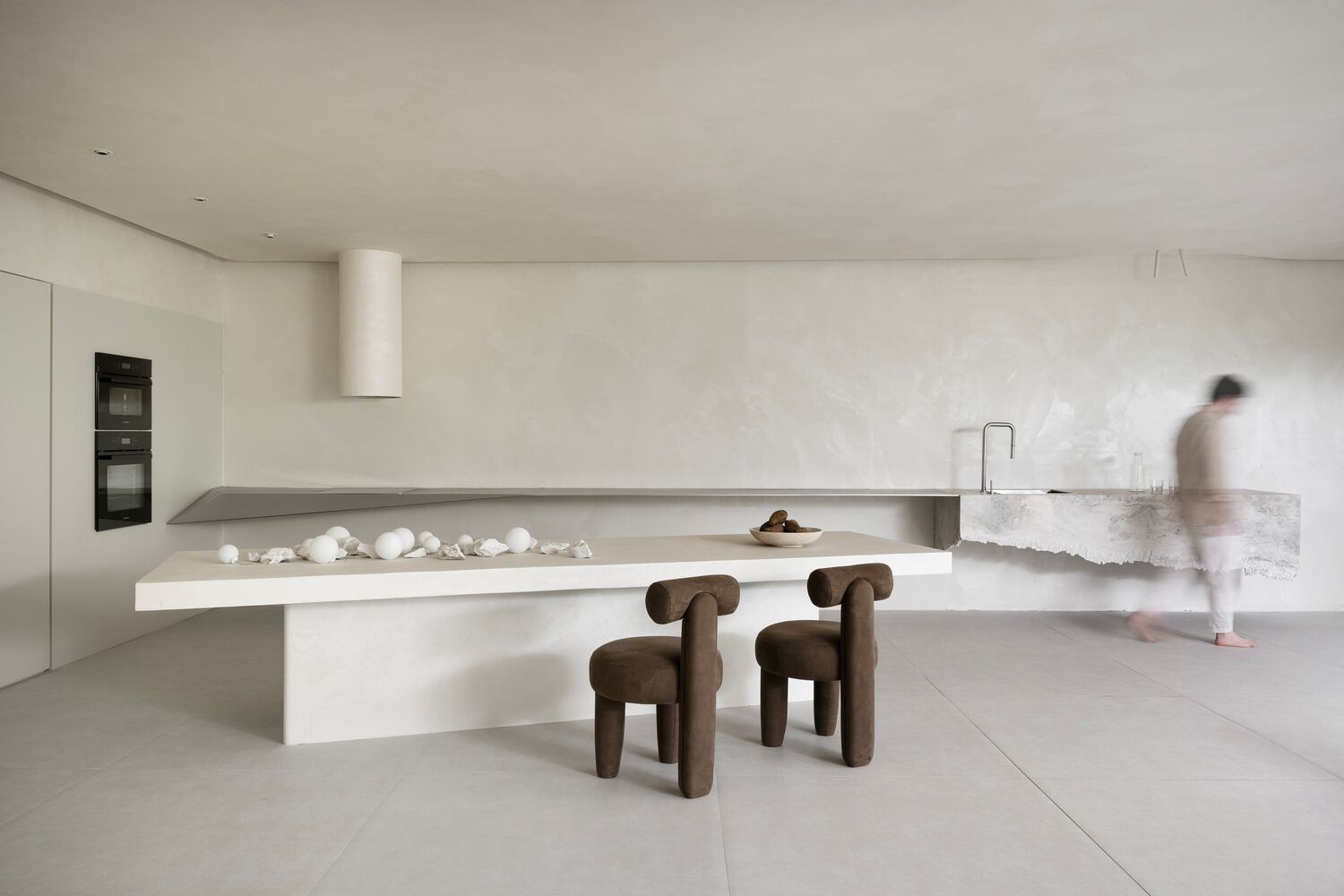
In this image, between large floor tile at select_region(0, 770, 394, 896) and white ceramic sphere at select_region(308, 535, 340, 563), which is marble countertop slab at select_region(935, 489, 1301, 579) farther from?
large floor tile at select_region(0, 770, 394, 896)

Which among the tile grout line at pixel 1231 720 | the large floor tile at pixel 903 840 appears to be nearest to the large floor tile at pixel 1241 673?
the tile grout line at pixel 1231 720

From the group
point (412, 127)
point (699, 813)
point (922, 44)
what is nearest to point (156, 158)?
point (412, 127)

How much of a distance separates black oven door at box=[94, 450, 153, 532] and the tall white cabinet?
0.33 metres

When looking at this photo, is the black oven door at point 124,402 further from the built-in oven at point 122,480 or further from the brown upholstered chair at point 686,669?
the brown upholstered chair at point 686,669

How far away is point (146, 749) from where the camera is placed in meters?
3.14

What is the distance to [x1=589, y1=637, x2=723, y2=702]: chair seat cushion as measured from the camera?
8.79ft

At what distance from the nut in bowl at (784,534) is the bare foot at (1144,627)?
258 centimetres

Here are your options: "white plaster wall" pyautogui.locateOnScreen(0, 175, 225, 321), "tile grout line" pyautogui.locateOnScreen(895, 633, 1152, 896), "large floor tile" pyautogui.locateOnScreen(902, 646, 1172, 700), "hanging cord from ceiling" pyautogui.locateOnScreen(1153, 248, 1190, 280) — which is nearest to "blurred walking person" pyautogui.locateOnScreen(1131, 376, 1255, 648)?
"large floor tile" pyautogui.locateOnScreen(902, 646, 1172, 700)

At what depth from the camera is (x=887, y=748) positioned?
3.16m

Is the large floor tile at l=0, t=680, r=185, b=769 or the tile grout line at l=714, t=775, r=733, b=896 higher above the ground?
the tile grout line at l=714, t=775, r=733, b=896

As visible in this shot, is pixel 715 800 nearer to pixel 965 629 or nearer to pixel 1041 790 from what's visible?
pixel 1041 790

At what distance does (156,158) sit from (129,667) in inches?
94.9

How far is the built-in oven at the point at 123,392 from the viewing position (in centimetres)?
448

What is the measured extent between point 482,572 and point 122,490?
286cm
